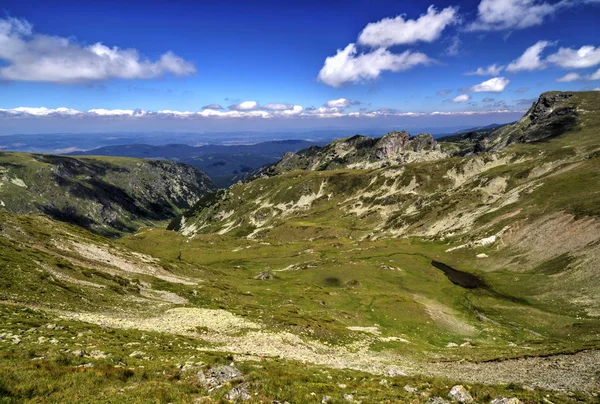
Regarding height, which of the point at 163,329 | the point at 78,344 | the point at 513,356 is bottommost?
the point at 513,356

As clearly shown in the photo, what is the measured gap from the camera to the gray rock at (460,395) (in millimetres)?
22797

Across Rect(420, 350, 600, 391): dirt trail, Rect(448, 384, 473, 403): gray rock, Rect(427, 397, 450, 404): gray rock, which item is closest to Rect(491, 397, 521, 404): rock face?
Rect(448, 384, 473, 403): gray rock

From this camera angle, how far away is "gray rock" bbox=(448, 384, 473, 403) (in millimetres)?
22797

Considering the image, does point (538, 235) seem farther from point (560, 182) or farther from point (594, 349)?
point (594, 349)

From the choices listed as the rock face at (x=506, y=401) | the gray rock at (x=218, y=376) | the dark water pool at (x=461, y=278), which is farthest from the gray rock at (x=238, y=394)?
the dark water pool at (x=461, y=278)

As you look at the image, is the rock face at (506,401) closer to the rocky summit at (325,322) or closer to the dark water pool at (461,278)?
the rocky summit at (325,322)

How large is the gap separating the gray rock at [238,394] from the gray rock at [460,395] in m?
15.0

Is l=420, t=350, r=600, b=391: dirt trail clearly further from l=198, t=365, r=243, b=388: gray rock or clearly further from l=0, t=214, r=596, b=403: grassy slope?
l=198, t=365, r=243, b=388: gray rock

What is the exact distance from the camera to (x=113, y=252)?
77500mm

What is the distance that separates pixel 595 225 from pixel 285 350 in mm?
111865

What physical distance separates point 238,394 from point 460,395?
52.4ft

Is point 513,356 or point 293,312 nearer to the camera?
point 513,356

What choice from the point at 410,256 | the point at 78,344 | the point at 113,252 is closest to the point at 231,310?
the point at 78,344

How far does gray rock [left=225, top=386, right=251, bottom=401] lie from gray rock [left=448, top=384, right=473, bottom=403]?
49.3ft
